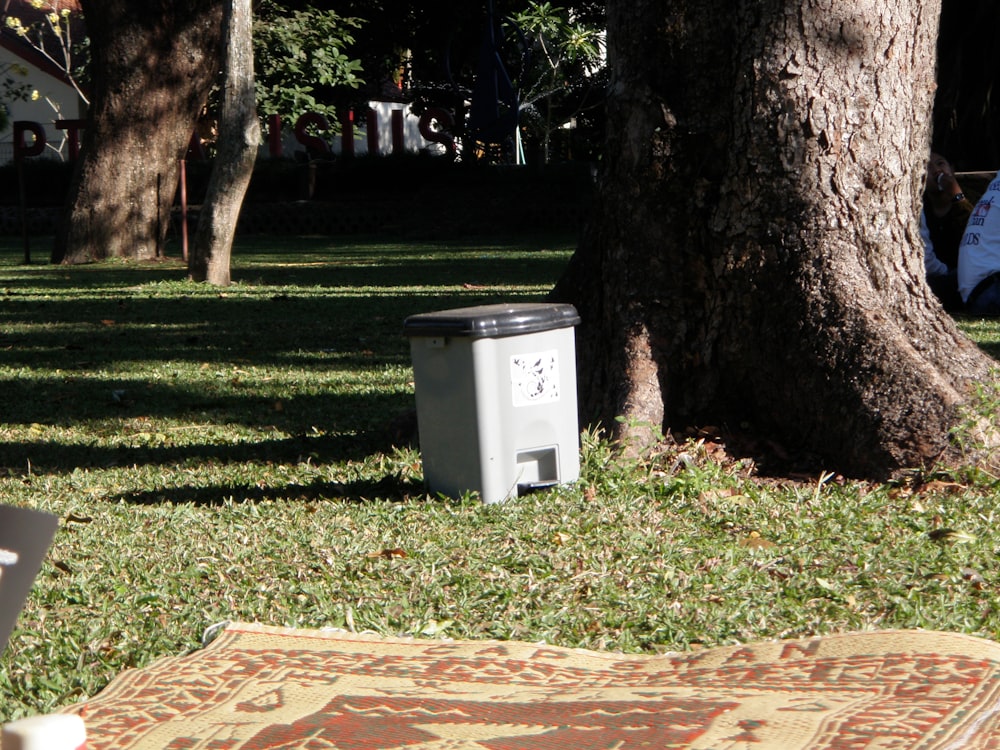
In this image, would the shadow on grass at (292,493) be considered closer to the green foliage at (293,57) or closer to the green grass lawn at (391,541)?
the green grass lawn at (391,541)

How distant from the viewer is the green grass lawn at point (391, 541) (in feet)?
12.2

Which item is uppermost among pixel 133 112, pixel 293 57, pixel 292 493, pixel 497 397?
pixel 293 57

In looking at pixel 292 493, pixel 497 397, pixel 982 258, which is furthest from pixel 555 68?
pixel 497 397

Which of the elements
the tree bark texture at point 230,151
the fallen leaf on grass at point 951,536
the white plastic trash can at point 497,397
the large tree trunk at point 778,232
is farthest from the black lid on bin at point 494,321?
the tree bark texture at point 230,151

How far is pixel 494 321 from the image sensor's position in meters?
4.57

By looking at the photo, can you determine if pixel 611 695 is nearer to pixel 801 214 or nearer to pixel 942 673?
pixel 942 673

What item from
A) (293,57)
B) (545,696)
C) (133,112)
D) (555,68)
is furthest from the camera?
(555,68)

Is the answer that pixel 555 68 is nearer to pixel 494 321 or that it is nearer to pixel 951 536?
pixel 494 321

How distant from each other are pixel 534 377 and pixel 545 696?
1.74m

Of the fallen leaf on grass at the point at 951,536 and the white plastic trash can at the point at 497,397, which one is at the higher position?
the white plastic trash can at the point at 497,397

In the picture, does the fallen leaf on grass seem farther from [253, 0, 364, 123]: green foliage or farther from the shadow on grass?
[253, 0, 364, 123]: green foliage

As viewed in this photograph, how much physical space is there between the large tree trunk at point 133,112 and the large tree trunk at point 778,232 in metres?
13.0

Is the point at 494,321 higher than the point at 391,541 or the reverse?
higher

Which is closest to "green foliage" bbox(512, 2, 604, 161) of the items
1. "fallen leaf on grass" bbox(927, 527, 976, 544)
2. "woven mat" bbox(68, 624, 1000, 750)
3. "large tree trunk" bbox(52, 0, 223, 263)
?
"large tree trunk" bbox(52, 0, 223, 263)
